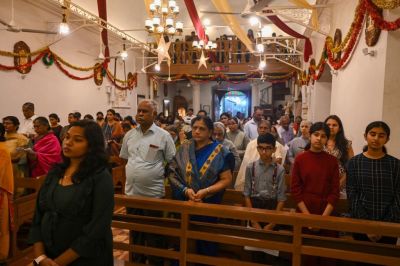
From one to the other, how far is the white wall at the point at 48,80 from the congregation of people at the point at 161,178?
343 centimetres

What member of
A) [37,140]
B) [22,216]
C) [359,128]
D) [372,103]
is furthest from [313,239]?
[37,140]

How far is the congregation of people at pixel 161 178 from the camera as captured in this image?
1.72 meters

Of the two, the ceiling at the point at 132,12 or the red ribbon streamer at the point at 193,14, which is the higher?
the ceiling at the point at 132,12

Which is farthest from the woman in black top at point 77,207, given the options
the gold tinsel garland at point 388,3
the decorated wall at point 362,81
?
the decorated wall at point 362,81

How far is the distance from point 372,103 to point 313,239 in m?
2.02

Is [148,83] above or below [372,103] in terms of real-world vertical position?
above

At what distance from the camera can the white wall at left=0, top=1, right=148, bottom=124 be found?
6.60 m

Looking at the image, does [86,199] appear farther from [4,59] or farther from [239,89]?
[239,89]

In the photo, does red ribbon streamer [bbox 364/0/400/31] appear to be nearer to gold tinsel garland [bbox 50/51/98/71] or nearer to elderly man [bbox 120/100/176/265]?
Answer: elderly man [bbox 120/100/176/265]

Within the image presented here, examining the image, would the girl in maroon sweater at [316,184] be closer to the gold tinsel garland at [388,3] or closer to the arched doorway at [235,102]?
the gold tinsel garland at [388,3]

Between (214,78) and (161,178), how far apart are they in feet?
36.3

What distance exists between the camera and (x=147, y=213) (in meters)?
2.98

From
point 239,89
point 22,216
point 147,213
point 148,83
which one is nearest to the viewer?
point 147,213

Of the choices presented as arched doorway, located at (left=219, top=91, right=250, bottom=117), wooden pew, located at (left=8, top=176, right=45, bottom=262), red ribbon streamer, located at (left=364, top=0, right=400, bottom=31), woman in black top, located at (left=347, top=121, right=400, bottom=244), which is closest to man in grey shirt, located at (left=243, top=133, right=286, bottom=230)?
woman in black top, located at (left=347, top=121, right=400, bottom=244)
